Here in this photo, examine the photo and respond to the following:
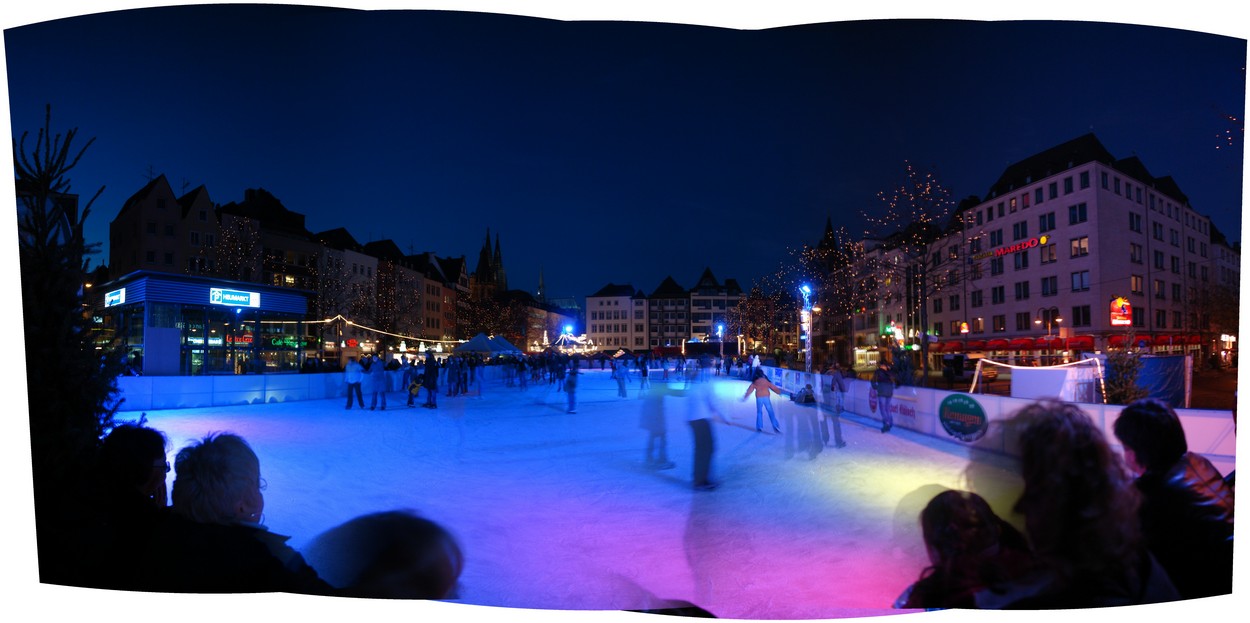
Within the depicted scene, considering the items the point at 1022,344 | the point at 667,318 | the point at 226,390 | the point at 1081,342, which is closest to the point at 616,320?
the point at 667,318

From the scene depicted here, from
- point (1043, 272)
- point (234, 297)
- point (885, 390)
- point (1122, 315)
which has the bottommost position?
point (885, 390)

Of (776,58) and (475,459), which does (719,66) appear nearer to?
(776,58)

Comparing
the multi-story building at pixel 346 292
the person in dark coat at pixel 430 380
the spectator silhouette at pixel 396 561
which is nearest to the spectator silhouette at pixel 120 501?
the spectator silhouette at pixel 396 561

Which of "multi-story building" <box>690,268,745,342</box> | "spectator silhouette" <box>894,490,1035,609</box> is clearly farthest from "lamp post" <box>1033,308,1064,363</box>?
"multi-story building" <box>690,268,745,342</box>

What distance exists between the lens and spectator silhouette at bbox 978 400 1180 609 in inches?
80.2

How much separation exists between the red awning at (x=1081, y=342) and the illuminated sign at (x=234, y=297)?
35513mm

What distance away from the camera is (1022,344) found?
3484 centimetres

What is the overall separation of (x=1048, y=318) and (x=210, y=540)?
4059cm

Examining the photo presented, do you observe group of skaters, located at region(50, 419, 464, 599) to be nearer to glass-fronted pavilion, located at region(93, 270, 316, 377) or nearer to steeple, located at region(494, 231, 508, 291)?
glass-fronted pavilion, located at region(93, 270, 316, 377)

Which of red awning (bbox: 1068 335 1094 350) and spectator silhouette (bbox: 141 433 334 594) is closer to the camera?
spectator silhouette (bbox: 141 433 334 594)

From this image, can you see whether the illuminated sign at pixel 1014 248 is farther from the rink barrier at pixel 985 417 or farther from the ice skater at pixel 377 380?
the ice skater at pixel 377 380

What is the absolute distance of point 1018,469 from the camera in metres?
2.18

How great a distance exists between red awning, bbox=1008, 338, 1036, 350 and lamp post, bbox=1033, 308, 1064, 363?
855mm

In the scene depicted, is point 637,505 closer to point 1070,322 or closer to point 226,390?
point 226,390
